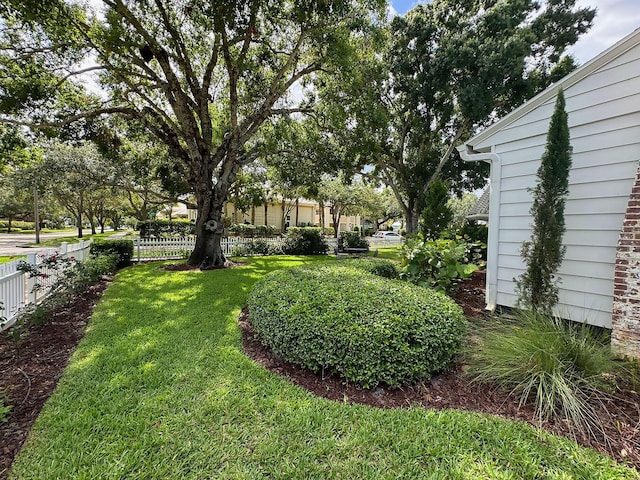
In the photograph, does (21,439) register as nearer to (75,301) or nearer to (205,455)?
(205,455)

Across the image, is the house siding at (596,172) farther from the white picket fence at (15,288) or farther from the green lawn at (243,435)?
the white picket fence at (15,288)

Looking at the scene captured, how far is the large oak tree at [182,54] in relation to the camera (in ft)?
21.0

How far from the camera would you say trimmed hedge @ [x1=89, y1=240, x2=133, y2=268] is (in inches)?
345

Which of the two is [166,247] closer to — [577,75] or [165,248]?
[165,248]

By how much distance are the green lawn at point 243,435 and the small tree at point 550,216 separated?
2.53 metres

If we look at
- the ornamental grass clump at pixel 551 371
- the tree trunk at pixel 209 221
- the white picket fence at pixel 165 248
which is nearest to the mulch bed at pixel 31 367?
the ornamental grass clump at pixel 551 371

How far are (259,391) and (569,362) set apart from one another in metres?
2.89

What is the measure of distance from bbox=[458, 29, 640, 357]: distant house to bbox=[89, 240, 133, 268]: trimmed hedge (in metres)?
10.8

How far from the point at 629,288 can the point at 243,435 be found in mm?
4075

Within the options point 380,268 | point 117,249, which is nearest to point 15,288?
point 117,249

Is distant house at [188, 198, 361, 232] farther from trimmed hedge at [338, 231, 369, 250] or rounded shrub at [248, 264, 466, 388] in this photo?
rounded shrub at [248, 264, 466, 388]

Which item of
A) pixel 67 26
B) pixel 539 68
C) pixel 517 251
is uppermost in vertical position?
pixel 539 68

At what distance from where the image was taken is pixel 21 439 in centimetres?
A: 207

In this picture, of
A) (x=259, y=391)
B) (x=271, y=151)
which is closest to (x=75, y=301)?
(x=259, y=391)
